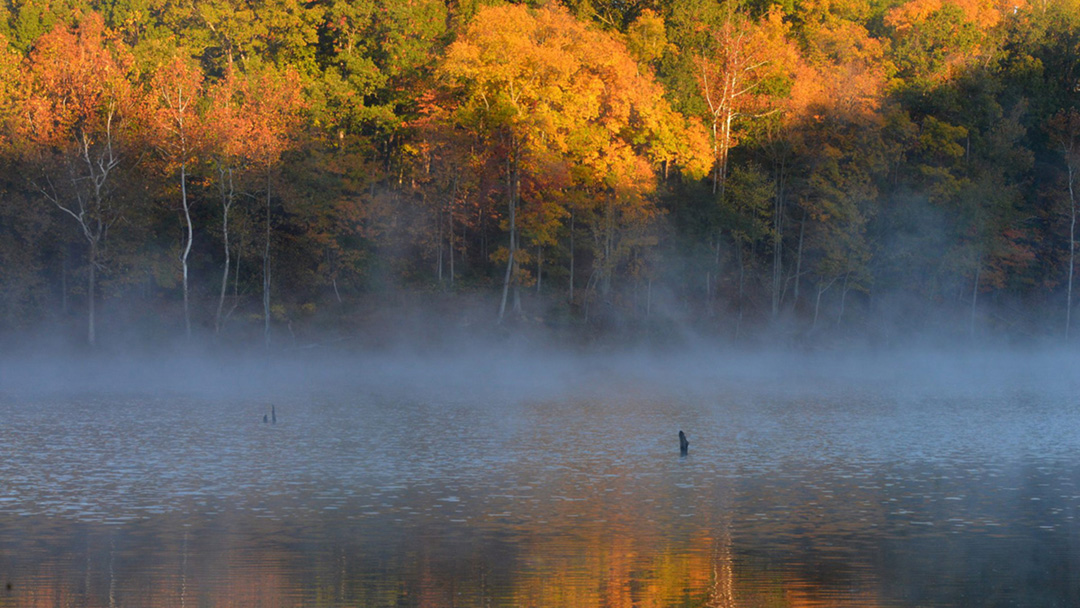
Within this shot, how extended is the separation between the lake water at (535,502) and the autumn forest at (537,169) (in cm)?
1783

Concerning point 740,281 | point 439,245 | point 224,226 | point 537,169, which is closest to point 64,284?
point 224,226

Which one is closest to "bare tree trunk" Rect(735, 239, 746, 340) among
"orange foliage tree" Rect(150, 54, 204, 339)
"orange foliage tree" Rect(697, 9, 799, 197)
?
"orange foliage tree" Rect(697, 9, 799, 197)

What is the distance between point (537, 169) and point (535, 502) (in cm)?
3633

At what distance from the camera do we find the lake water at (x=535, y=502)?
14.5 metres

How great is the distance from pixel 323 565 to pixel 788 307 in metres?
50.1

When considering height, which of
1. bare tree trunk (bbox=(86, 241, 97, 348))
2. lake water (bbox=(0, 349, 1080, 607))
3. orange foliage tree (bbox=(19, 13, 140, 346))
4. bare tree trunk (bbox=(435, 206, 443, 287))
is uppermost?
orange foliage tree (bbox=(19, 13, 140, 346))

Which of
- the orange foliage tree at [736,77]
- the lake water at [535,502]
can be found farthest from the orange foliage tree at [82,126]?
the orange foliage tree at [736,77]

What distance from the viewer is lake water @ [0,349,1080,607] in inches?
570

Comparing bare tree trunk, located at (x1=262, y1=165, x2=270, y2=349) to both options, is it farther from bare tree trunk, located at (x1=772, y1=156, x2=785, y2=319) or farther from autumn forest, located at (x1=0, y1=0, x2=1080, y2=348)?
bare tree trunk, located at (x1=772, y1=156, x2=785, y2=319)

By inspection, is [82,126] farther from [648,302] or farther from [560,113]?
[648,302]

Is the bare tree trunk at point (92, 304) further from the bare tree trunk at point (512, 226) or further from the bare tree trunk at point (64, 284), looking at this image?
the bare tree trunk at point (512, 226)

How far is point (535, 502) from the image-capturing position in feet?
66.5

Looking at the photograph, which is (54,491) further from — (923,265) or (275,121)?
(923,265)

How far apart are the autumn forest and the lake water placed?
17.8m
